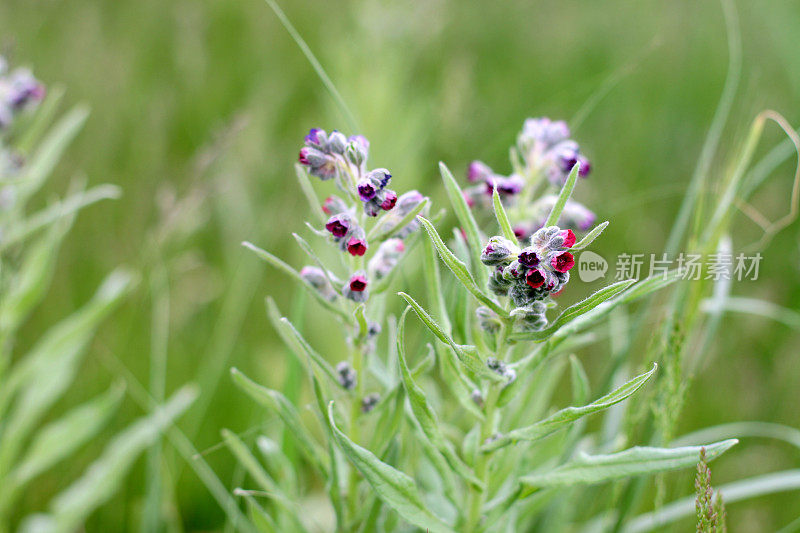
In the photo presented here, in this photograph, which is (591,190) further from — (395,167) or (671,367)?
(671,367)

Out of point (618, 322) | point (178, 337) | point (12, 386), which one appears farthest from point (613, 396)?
point (178, 337)

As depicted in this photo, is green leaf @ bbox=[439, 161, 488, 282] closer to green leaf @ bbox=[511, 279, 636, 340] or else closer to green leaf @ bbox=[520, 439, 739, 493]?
green leaf @ bbox=[511, 279, 636, 340]

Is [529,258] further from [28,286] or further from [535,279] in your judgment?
[28,286]

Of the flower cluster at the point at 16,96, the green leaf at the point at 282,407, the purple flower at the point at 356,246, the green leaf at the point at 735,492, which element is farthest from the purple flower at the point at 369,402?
the flower cluster at the point at 16,96

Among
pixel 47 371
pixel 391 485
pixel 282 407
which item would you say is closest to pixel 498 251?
pixel 391 485

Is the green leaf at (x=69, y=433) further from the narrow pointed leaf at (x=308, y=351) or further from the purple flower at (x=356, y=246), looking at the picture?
the purple flower at (x=356, y=246)

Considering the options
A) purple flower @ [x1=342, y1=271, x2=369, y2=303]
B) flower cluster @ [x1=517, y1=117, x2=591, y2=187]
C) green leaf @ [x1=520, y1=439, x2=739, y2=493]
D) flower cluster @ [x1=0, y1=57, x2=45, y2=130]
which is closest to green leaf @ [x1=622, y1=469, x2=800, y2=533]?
green leaf @ [x1=520, y1=439, x2=739, y2=493]
